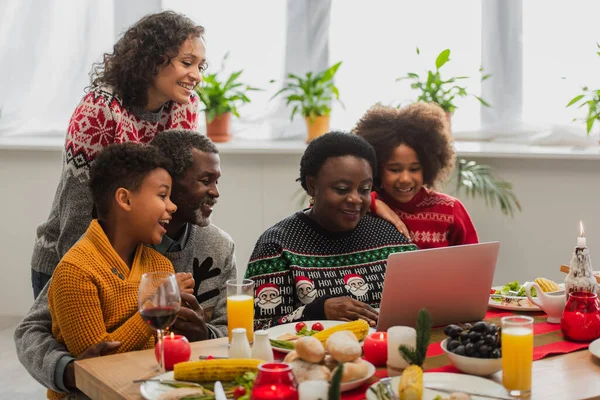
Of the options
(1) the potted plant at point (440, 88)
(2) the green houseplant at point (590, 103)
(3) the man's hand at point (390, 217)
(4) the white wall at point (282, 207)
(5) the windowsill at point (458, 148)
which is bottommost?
(4) the white wall at point (282, 207)

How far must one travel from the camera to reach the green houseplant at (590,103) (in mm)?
4105

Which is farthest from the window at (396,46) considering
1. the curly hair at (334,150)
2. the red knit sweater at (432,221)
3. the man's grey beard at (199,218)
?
the man's grey beard at (199,218)

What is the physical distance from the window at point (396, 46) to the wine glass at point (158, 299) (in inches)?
115

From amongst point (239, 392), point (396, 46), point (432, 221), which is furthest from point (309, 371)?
point (396, 46)

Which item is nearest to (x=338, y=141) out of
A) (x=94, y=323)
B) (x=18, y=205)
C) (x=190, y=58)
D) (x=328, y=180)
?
(x=328, y=180)

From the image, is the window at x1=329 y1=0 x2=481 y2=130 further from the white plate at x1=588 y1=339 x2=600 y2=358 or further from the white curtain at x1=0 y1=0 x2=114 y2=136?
the white plate at x1=588 y1=339 x2=600 y2=358

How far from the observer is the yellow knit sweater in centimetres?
198

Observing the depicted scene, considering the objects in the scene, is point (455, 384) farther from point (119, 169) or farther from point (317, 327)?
point (119, 169)

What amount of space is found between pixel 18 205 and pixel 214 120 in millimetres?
1163

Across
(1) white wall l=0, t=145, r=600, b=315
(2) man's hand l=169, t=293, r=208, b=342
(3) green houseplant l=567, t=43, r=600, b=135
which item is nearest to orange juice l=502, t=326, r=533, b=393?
(2) man's hand l=169, t=293, r=208, b=342

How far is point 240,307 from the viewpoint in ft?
6.00

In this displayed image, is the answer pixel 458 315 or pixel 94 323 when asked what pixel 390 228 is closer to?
pixel 458 315

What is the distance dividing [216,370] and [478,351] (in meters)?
0.51

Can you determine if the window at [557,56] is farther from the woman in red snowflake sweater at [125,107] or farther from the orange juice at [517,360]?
the orange juice at [517,360]
